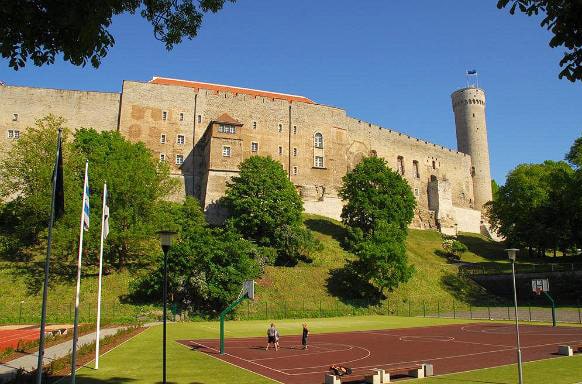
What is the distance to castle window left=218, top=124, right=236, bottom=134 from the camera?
69.0 m

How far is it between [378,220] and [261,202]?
14.9m

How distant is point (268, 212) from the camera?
55.8 meters

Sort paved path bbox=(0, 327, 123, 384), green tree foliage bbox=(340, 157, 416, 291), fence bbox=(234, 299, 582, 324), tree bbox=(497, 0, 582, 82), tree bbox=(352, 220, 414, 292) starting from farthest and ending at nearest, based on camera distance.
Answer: green tree foliage bbox=(340, 157, 416, 291) < tree bbox=(352, 220, 414, 292) < fence bbox=(234, 299, 582, 324) < paved path bbox=(0, 327, 123, 384) < tree bbox=(497, 0, 582, 82)

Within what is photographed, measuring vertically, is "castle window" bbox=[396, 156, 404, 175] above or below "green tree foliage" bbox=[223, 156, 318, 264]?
above

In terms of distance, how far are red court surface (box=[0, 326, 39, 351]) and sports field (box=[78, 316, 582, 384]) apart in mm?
6182

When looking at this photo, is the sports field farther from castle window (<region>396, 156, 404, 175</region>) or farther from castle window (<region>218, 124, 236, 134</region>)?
castle window (<region>396, 156, 404, 175</region>)

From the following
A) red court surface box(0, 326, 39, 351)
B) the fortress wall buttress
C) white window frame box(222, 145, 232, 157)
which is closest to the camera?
red court surface box(0, 326, 39, 351)

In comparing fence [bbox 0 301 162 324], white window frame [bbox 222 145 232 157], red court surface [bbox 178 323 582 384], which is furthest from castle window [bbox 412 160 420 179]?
fence [bbox 0 301 162 324]

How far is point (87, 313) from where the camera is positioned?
37938 mm

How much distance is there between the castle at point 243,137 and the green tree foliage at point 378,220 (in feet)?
38.1

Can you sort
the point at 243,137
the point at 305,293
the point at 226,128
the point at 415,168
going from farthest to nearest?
the point at 415,168 → the point at 243,137 → the point at 226,128 → the point at 305,293

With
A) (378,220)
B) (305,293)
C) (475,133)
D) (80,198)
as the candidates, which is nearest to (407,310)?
(305,293)

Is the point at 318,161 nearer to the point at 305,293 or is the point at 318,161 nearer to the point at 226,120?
the point at 226,120

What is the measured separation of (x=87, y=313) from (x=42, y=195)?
12824mm
